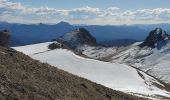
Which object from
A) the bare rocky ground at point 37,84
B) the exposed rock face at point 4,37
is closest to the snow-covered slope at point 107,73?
the exposed rock face at point 4,37

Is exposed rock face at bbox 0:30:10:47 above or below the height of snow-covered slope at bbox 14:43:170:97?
above

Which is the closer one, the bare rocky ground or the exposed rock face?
the bare rocky ground

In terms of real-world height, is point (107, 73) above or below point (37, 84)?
below

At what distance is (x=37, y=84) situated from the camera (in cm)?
2658

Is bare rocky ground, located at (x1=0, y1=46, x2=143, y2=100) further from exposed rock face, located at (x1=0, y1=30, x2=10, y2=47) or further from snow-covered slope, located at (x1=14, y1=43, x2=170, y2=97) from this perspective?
snow-covered slope, located at (x1=14, y1=43, x2=170, y2=97)

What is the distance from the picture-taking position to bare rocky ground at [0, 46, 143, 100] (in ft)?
80.3

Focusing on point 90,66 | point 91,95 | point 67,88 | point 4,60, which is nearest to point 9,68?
point 4,60

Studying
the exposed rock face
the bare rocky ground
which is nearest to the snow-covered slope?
the exposed rock face

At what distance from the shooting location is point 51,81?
29.0 meters

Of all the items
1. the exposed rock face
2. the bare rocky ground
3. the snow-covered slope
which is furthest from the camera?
the snow-covered slope

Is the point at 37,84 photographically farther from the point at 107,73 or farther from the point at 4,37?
the point at 107,73

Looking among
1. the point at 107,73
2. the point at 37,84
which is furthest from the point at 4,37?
the point at 107,73

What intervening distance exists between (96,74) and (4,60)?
68.5 meters

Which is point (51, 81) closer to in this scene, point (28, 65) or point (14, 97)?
point (28, 65)
